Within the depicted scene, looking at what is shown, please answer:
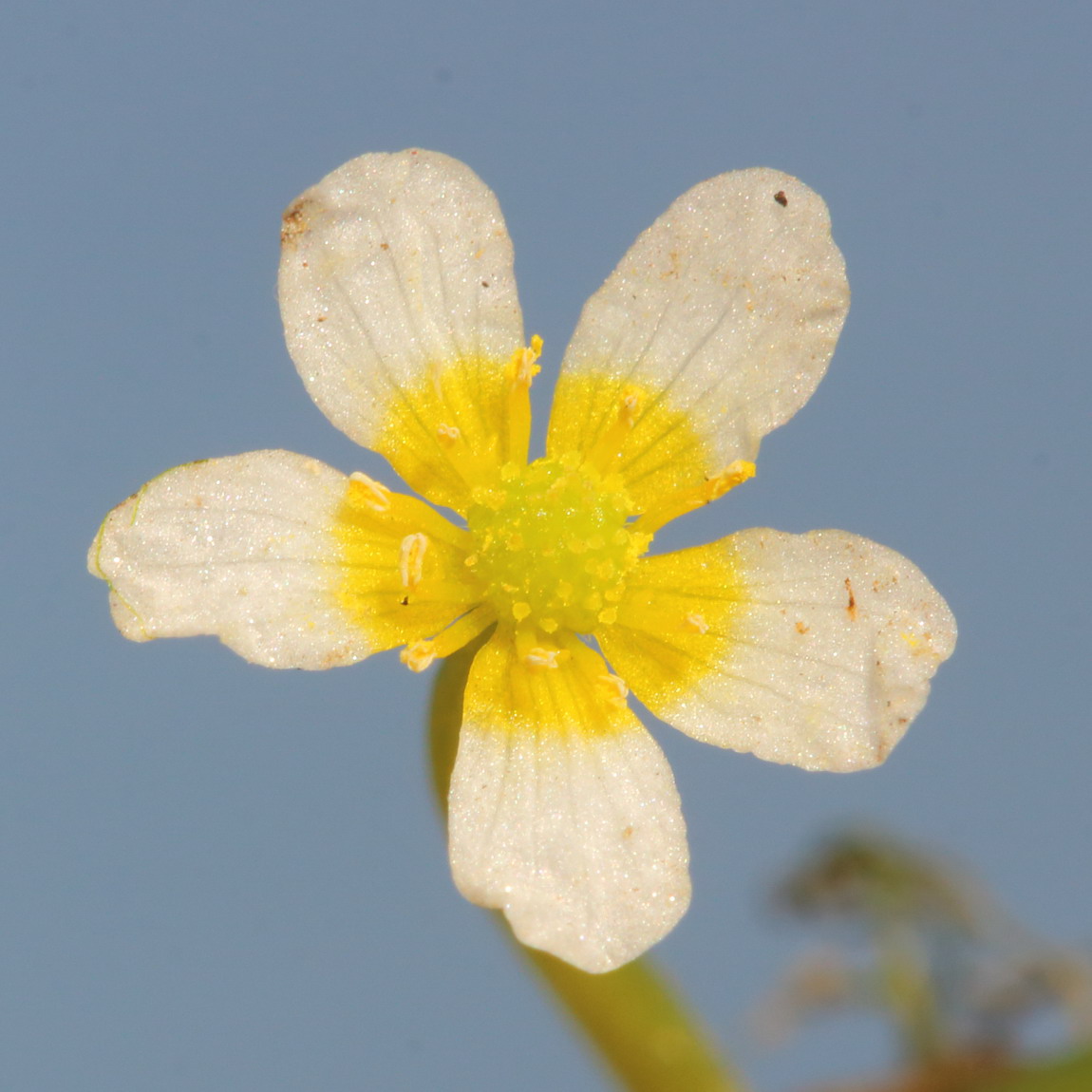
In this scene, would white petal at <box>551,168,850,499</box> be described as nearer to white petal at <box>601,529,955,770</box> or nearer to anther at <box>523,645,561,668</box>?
white petal at <box>601,529,955,770</box>

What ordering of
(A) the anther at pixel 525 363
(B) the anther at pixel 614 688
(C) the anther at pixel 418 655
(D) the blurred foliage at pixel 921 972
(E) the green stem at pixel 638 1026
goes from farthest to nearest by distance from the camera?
1. (D) the blurred foliage at pixel 921 972
2. (E) the green stem at pixel 638 1026
3. (A) the anther at pixel 525 363
4. (B) the anther at pixel 614 688
5. (C) the anther at pixel 418 655

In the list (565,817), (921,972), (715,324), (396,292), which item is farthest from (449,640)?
(921,972)

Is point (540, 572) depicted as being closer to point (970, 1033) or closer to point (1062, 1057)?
point (1062, 1057)

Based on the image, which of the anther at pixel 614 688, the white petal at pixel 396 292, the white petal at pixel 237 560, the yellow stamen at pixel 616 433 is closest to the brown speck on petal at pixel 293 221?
the white petal at pixel 396 292

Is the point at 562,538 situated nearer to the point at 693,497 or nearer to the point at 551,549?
the point at 551,549

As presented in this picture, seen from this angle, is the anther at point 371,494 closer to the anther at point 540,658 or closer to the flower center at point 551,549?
the flower center at point 551,549

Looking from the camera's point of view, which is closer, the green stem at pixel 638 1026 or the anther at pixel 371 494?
the anther at pixel 371 494

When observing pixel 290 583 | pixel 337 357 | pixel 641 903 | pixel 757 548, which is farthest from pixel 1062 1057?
pixel 337 357
